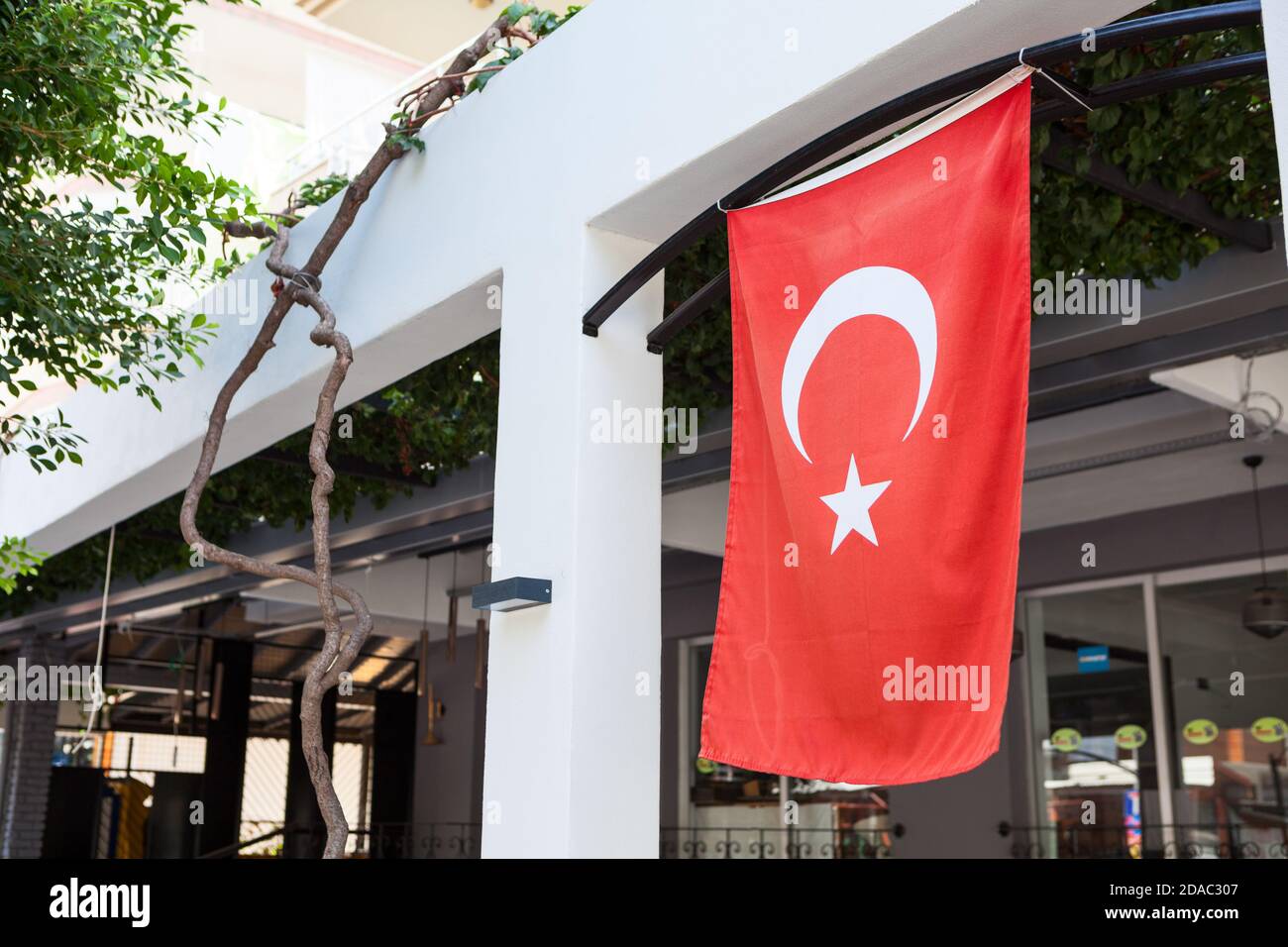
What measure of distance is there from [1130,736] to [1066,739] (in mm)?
451

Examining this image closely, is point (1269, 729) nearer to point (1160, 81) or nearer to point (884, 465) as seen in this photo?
point (884, 465)

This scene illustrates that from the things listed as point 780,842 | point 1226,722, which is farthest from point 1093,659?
point 780,842

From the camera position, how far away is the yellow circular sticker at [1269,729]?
293 inches

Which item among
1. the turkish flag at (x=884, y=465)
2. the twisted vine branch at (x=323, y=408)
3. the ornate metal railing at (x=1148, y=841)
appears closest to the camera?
the turkish flag at (x=884, y=465)

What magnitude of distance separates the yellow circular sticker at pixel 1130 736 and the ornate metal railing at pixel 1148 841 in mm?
499

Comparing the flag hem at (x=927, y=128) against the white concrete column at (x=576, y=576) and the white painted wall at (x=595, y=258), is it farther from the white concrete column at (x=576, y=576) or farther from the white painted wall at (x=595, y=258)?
the white concrete column at (x=576, y=576)

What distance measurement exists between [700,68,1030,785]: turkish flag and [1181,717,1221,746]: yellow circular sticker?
5.78 metres

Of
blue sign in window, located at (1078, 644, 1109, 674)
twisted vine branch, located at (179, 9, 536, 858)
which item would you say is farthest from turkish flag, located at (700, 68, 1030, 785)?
blue sign in window, located at (1078, 644, 1109, 674)

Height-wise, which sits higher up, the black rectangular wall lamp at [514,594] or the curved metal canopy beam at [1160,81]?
the curved metal canopy beam at [1160,81]

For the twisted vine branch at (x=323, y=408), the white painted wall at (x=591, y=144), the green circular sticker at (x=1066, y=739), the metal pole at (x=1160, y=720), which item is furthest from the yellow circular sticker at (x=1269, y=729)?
the twisted vine branch at (x=323, y=408)

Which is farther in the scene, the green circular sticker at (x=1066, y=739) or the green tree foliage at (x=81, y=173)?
the green circular sticker at (x=1066, y=739)

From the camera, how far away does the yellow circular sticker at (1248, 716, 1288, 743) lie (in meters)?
7.45

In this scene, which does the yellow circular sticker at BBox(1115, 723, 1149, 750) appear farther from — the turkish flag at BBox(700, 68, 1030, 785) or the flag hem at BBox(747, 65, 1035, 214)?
the flag hem at BBox(747, 65, 1035, 214)
